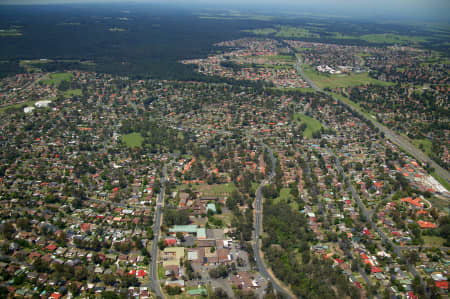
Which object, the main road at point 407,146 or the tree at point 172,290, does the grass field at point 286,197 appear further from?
the main road at point 407,146

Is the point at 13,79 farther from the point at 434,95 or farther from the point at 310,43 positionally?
the point at 310,43

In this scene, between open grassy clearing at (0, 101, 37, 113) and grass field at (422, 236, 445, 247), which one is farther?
open grassy clearing at (0, 101, 37, 113)

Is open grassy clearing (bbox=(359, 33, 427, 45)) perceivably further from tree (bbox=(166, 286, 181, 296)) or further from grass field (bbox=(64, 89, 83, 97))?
tree (bbox=(166, 286, 181, 296))

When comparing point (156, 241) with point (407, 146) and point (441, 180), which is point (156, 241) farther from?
point (407, 146)

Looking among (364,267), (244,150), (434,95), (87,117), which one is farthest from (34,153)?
(434,95)

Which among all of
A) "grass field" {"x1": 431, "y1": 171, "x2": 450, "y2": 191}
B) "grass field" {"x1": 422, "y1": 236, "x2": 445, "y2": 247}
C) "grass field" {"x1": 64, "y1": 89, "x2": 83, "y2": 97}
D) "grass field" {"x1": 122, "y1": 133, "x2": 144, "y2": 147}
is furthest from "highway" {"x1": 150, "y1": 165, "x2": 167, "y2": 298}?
"grass field" {"x1": 64, "y1": 89, "x2": 83, "y2": 97}

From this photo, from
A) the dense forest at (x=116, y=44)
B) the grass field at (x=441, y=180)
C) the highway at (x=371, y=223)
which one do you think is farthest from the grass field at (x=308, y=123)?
the dense forest at (x=116, y=44)
